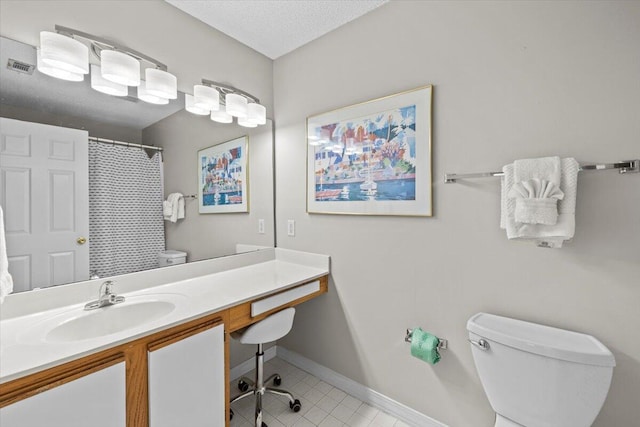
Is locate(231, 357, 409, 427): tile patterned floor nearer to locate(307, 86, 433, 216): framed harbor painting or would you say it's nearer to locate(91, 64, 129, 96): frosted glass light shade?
locate(307, 86, 433, 216): framed harbor painting

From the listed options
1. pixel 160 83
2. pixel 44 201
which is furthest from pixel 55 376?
pixel 160 83

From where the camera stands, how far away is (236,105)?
1.88m

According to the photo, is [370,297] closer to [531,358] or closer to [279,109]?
[531,358]

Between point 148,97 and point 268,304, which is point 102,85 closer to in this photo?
point 148,97

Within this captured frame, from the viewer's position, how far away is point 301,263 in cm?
208

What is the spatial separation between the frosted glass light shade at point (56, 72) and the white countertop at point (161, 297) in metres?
0.97

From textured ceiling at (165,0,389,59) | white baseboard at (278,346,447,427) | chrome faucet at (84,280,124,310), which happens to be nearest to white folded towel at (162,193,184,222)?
chrome faucet at (84,280,124,310)

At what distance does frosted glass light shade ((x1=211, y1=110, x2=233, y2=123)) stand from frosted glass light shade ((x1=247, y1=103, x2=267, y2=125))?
14 cm

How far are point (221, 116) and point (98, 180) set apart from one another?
0.84m

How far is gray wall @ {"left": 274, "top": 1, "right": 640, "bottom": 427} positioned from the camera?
3.46ft

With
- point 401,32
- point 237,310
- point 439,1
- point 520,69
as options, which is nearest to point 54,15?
point 237,310

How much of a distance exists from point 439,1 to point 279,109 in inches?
50.0

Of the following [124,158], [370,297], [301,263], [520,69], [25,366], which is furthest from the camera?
[301,263]

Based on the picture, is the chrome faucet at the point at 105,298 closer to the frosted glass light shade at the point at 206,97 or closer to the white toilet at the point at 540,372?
the frosted glass light shade at the point at 206,97
